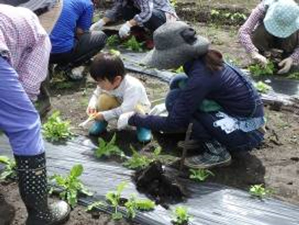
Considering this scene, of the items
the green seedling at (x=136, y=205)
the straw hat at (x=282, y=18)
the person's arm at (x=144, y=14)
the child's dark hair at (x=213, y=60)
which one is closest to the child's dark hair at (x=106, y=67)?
the child's dark hair at (x=213, y=60)

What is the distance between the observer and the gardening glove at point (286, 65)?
5.44m

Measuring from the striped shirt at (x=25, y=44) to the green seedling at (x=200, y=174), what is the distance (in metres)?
1.13

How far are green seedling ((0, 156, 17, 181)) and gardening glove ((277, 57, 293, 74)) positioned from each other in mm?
2816

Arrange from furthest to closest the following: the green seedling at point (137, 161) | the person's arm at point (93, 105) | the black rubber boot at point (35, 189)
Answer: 1. the person's arm at point (93, 105)
2. the green seedling at point (137, 161)
3. the black rubber boot at point (35, 189)

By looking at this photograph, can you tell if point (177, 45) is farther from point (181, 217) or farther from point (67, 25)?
point (67, 25)

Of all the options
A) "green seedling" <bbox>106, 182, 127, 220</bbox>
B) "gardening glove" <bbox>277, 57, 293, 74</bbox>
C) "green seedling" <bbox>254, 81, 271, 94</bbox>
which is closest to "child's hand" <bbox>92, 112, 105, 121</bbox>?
"green seedling" <bbox>106, 182, 127, 220</bbox>

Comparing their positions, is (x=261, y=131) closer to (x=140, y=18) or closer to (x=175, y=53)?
(x=175, y=53)

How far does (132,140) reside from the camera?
4.24 meters

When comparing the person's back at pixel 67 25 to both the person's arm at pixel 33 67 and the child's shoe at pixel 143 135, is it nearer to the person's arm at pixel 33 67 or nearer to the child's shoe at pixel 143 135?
the child's shoe at pixel 143 135

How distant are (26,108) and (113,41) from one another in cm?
373

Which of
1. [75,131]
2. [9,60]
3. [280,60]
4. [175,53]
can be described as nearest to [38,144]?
[9,60]

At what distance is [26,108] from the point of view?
2.83 m

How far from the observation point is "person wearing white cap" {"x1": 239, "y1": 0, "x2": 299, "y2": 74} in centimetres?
512

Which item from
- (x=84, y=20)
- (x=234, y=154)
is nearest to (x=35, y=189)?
(x=234, y=154)
